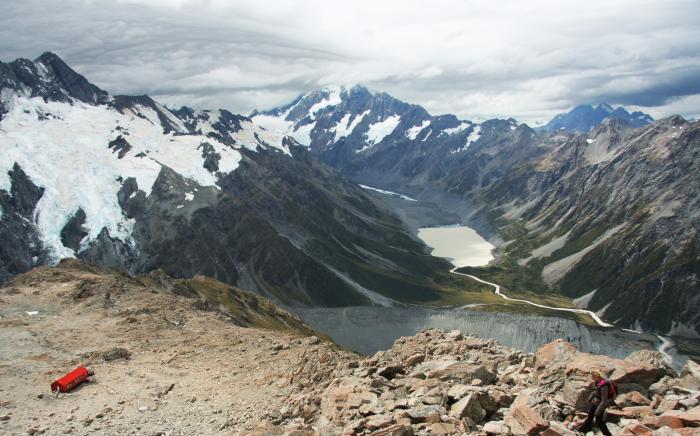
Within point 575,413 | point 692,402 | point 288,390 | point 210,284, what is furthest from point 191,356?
point 210,284

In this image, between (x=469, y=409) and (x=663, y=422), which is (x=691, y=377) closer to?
(x=663, y=422)

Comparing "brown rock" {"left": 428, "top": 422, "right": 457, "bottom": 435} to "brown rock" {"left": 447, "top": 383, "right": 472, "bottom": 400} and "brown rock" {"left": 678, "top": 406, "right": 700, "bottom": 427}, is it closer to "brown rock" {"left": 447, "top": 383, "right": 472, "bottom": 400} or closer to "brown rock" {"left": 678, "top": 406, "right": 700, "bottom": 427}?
"brown rock" {"left": 447, "top": 383, "right": 472, "bottom": 400}

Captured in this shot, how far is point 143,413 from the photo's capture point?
44344 millimetres

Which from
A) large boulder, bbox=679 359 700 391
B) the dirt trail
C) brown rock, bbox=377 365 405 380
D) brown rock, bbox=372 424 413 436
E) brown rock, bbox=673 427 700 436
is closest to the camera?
brown rock, bbox=673 427 700 436

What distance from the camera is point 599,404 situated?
1194 inches

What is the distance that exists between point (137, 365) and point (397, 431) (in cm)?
3248

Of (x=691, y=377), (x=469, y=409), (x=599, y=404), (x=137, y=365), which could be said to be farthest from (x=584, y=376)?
(x=137, y=365)

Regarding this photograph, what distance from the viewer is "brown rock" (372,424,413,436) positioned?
30.2 meters

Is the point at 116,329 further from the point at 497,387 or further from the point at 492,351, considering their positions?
the point at 497,387

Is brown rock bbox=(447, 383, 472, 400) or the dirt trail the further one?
the dirt trail

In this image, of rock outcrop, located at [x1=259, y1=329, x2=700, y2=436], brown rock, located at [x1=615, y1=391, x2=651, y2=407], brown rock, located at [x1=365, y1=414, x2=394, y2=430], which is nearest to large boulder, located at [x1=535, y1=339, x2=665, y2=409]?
rock outcrop, located at [x1=259, y1=329, x2=700, y2=436]

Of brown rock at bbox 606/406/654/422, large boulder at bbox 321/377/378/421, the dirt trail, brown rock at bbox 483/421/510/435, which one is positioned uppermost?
brown rock at bbox 606/406/654/422

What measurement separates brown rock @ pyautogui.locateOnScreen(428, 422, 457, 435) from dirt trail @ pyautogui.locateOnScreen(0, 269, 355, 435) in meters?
14.3

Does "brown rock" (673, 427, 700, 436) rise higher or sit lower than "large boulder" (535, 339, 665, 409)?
higher
